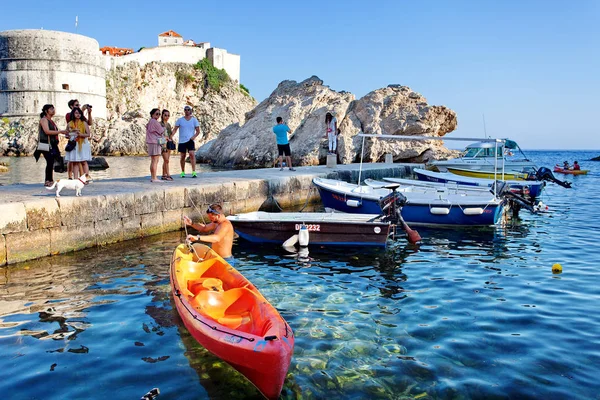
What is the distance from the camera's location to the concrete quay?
768cm

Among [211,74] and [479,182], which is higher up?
[211,74]

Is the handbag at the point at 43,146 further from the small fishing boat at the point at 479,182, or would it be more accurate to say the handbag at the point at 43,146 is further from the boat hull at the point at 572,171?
the boat hull at the point at 572,171

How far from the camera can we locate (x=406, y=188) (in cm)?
1416

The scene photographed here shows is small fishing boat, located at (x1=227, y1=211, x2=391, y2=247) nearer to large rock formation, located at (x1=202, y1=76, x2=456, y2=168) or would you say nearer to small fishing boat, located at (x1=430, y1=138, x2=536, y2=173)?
small fishing boat, located at (x1=430, y1=138, x2=536, y2=173)

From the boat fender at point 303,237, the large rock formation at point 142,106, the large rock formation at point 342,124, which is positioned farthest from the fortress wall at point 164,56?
the boat fender at point 303,237

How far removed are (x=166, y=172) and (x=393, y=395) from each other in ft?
31.6

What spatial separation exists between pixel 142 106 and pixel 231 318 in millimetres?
64612

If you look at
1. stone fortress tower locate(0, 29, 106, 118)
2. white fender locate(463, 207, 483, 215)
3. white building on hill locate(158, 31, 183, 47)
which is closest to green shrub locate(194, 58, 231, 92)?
white building on hill locate(158, 31, 183, 47)

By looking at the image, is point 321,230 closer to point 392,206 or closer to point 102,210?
point 392,206

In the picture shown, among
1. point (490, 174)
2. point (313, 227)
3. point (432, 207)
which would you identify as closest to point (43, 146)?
point (313, 227)

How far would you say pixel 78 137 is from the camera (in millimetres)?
9797

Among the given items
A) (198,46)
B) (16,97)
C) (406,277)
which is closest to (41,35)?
(16,97)

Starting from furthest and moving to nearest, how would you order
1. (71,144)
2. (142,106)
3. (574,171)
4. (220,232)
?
1. (142,106)
2. (574,171)
3. (71,144)
4. (220,232)

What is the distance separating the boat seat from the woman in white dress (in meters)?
5.56
